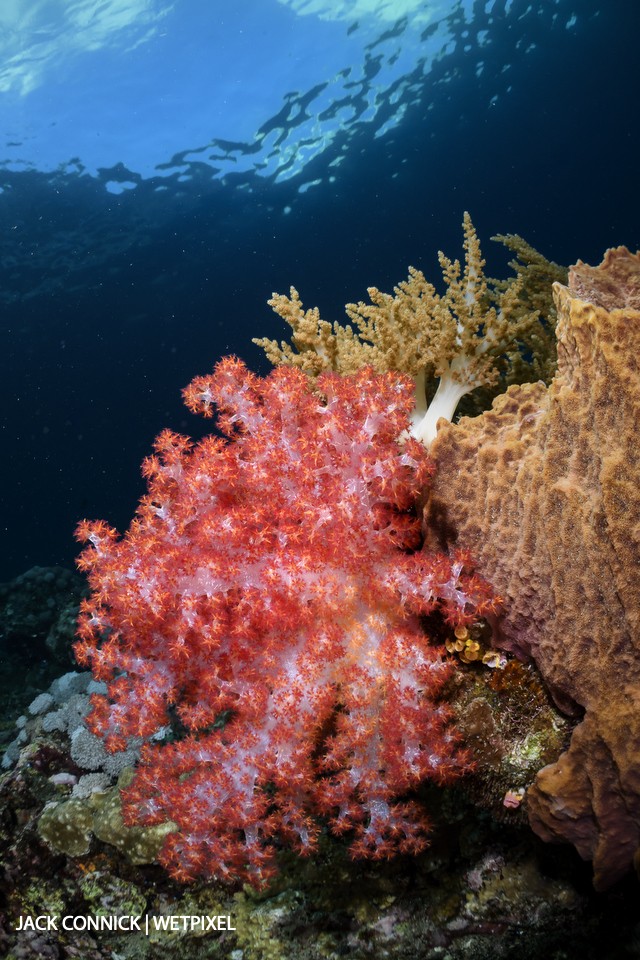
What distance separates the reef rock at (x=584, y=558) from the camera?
1.94 meters

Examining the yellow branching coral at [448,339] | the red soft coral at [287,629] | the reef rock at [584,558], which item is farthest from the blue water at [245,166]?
the reef rock at [584,558]

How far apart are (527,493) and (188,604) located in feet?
5.57

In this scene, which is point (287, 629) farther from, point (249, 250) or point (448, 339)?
point (249, 250)

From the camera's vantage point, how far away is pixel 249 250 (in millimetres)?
28734

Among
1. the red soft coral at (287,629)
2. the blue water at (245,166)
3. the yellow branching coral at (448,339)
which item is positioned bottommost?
the red soft coral at (287,629)

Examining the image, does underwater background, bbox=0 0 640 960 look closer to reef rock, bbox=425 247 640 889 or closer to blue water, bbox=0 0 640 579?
blue water, bbox=0 0 640 579

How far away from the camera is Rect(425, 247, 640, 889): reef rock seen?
76.3 inches

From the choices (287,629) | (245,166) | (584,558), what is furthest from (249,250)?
(584,558)

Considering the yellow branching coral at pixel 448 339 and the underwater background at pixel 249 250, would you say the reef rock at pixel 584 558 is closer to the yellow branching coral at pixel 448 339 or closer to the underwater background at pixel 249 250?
the underwater background at pixel 249 250

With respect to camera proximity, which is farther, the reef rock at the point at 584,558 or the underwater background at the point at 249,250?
the underwater background at the point at 249,250

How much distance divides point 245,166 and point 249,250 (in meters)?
6.57

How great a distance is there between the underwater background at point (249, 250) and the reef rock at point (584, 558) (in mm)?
260

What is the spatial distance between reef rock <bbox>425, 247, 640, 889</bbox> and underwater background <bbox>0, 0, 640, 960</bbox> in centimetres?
26

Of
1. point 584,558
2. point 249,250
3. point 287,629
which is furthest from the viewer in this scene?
point 249,250
